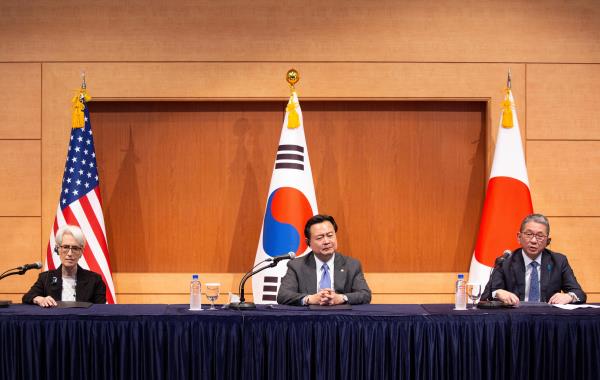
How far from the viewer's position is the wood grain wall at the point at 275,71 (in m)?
6.02

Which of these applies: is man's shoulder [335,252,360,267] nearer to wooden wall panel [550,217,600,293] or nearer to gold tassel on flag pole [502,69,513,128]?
gold tassel on flag pole [502,69,513,128]

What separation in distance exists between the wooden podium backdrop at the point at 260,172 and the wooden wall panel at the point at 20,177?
50 cm

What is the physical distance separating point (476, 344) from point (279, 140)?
2822 millimetres

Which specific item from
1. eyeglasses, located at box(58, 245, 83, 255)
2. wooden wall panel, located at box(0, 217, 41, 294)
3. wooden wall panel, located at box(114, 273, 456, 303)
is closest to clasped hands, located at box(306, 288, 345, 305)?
eyeglasses, located at box(58, 245, 83, 255)

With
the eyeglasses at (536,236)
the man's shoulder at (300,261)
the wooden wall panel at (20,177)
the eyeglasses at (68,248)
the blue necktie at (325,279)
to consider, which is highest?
the wooden wall panel at (20,177)

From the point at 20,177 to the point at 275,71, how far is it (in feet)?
7.13

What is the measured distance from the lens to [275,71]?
6.02 metres

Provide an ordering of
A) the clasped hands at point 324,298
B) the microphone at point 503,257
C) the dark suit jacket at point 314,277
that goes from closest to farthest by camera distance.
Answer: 1. the clasped hands at point 324,298
2. the microphone at point 503,257
3. the dark suit jacket at point 314,277

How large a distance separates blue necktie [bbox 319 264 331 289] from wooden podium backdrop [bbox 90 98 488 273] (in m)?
1.58

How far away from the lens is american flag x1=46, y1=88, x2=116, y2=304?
5.60 metres

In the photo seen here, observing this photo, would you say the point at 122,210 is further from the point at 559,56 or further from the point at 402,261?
the point at 559,56

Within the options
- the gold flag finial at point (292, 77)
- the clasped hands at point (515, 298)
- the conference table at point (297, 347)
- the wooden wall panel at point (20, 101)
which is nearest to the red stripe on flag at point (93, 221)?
the wooden wall panel at point (20, 101)

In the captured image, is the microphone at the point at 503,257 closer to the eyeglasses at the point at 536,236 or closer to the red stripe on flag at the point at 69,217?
the eyeglasses at the point at 536,236

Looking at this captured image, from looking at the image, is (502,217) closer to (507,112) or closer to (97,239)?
(507,112)
